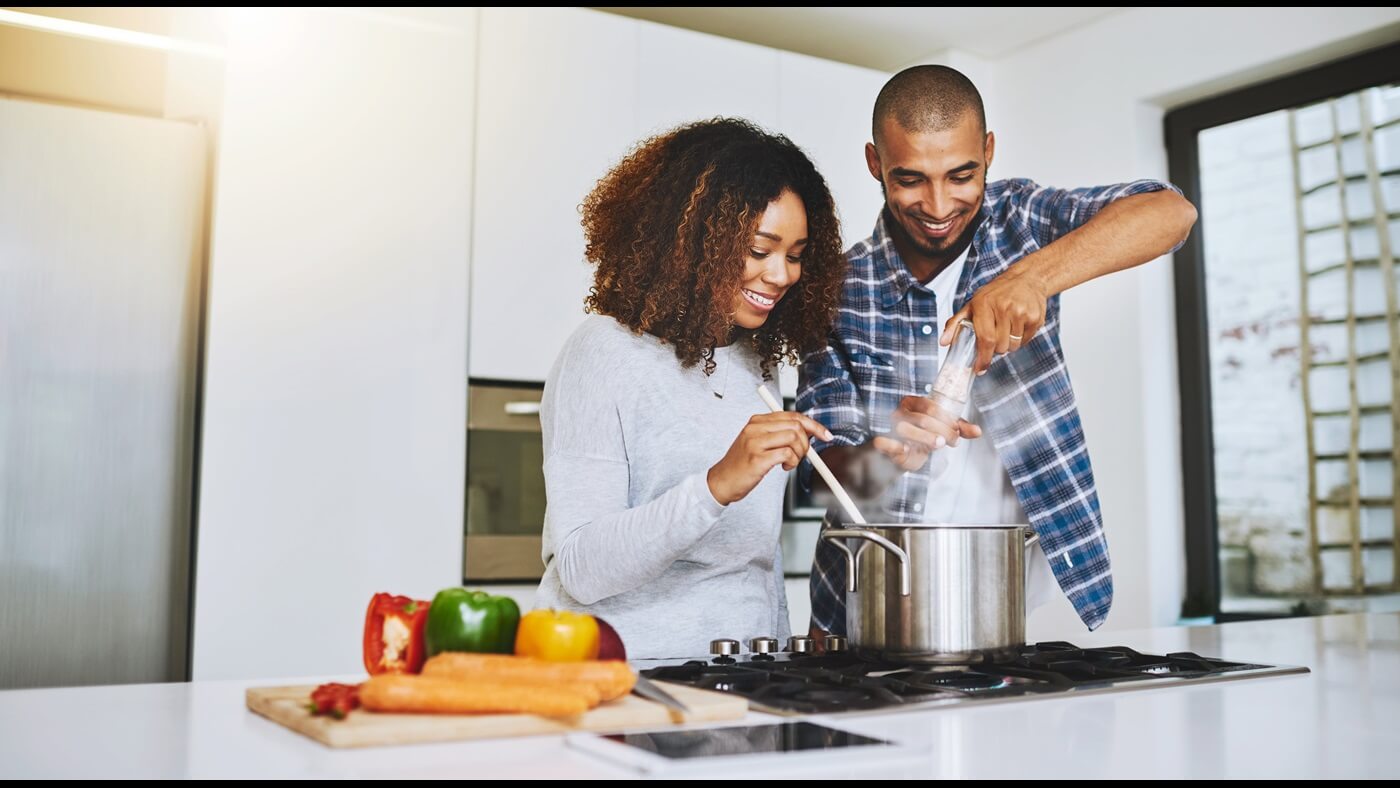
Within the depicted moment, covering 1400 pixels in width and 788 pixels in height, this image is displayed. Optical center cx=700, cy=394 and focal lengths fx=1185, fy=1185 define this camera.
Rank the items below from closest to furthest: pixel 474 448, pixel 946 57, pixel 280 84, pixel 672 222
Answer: pixel 672 222 → pixel 946 57 → pixel 280 84 → pixel 474 448

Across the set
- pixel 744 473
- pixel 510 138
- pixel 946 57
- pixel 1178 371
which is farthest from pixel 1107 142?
pixel 744 473

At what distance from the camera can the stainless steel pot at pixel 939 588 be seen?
1.18m

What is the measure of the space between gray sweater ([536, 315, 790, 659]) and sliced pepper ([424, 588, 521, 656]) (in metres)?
0.33

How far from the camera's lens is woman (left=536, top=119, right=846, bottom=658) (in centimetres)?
146

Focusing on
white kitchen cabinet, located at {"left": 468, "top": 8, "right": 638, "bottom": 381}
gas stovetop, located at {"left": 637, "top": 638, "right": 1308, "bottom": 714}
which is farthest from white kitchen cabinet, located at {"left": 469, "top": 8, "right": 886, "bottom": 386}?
gas stovetop, located at {"left": 637, "top": 638, "right": 1308, "bottom": 714}

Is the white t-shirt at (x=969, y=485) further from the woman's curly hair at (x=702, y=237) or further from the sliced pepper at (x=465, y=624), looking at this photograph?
the sliced pepper at (x=465, y=624)

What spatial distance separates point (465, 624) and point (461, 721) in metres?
0.18

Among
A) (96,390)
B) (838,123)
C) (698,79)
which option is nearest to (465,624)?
(838,123)

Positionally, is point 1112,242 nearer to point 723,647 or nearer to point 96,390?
point 723,647

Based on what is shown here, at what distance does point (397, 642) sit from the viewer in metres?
1.08

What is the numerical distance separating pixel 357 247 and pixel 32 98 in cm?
72

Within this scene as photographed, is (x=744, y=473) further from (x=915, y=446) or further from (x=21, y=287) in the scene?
(x=21, y=287)

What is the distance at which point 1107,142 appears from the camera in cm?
313

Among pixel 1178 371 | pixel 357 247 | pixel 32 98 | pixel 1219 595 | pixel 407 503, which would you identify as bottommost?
pixel 1219 595
